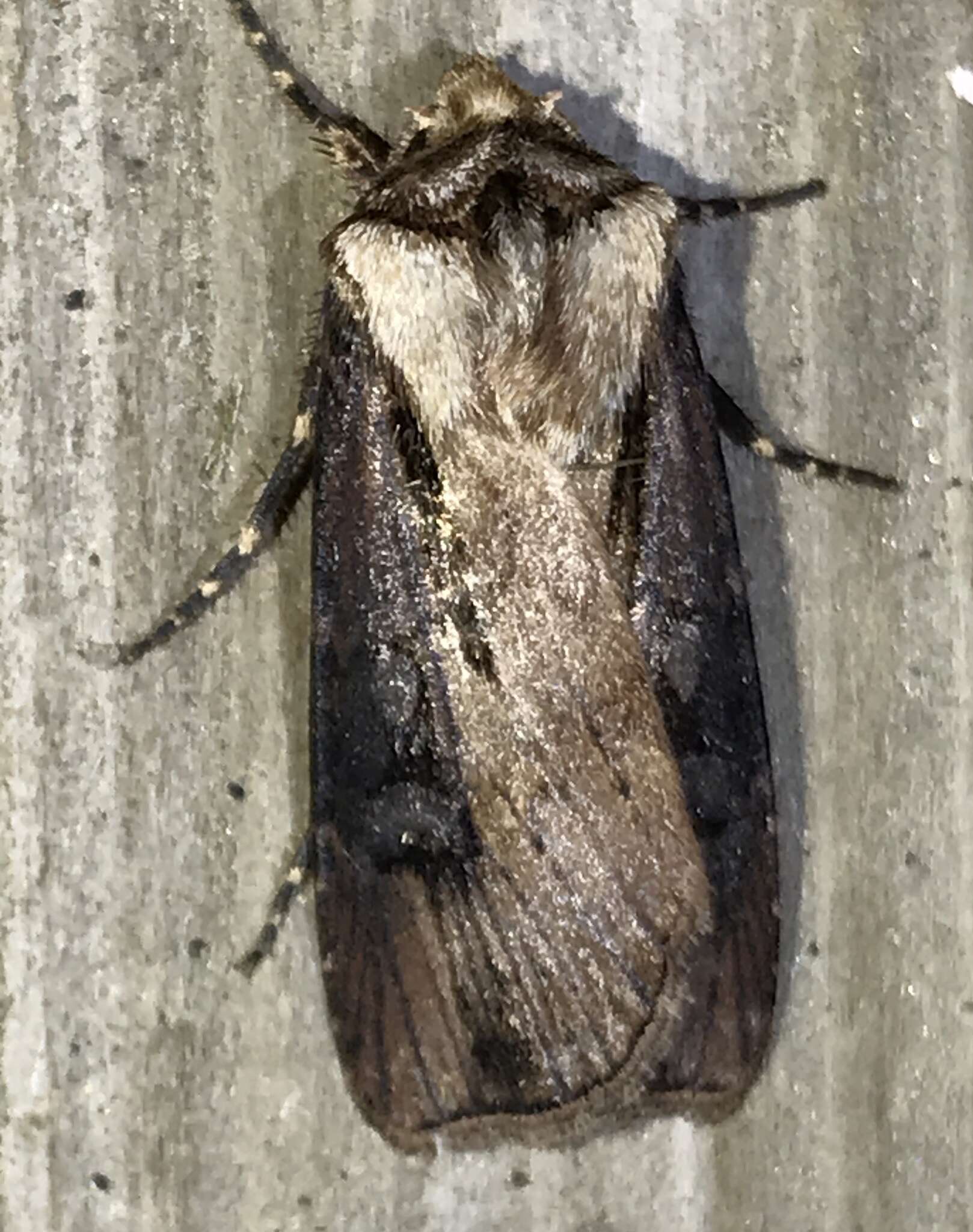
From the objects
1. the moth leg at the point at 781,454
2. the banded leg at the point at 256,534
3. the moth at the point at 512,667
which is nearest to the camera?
the moth at the point at 512,667

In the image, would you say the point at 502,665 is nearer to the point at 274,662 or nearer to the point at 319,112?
the point at 274,662

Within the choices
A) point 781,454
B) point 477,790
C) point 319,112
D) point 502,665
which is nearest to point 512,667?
point 502,665

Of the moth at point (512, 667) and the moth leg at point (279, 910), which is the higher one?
the moth at point (512, 667)

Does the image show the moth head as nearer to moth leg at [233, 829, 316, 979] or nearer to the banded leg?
the banded leg

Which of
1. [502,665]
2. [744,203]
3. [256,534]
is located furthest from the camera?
[744,203]

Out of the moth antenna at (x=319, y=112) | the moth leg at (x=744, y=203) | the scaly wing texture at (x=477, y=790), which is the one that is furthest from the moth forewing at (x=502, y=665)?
the moth leg at (x=744, y=203)

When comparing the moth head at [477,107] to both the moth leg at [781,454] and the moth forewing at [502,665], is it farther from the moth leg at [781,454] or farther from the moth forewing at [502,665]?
the moth leg at [781,454]

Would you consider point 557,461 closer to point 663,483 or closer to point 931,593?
point 663,483
